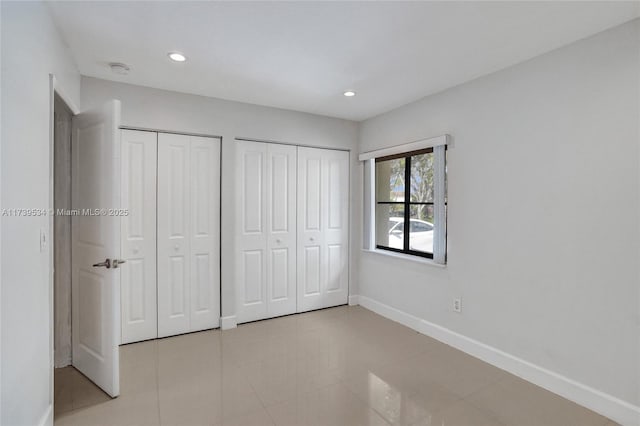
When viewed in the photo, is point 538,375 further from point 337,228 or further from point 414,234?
point 337,228

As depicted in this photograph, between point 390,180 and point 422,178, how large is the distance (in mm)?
519

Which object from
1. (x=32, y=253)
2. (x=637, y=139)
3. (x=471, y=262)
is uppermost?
(x=637, y=139)

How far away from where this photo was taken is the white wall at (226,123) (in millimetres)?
3059

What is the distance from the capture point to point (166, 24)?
2.08m

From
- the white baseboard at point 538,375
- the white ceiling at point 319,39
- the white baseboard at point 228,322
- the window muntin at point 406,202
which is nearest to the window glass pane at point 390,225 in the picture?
the window muntin at point 406,202

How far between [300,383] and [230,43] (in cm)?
249

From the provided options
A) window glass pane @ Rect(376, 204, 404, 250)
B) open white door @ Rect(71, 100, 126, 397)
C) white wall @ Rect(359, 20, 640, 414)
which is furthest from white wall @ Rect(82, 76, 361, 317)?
white wall @ Rect(359, 20, 640, 414)

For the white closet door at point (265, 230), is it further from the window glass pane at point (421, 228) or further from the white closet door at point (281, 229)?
the window glass pane at point (421, 228)

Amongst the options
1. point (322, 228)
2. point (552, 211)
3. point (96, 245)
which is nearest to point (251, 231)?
point (322, 228)

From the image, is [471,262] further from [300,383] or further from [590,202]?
[300,383]

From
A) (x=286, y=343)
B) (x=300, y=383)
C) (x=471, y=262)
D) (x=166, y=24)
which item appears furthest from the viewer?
(x=286, y=343)

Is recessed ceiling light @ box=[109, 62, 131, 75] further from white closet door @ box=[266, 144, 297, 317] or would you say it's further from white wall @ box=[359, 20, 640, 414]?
white wall @ box=[359, 20, 640, 414]

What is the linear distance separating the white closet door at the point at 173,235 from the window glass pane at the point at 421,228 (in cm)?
241

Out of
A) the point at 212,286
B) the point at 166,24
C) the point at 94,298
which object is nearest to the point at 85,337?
the point at 94,298
